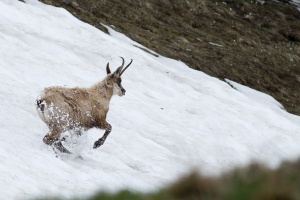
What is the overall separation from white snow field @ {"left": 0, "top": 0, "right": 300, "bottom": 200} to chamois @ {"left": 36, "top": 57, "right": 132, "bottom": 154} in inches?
29.3

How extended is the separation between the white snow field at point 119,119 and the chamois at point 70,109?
0.74 m

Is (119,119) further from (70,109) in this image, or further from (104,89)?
(70,109)

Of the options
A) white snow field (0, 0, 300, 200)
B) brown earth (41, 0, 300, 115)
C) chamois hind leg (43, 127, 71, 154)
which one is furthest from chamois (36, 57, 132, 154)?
brown earth (41, 0, 300, 115)

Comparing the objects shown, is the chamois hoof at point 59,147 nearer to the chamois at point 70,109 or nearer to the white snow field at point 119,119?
the chamois at point 70,109

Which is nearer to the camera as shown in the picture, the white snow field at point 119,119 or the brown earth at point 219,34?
the white snow field at point 119,119

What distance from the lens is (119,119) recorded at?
75.9ft

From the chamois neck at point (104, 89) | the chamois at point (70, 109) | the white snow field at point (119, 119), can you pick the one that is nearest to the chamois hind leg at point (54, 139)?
the chamois at point (70, 109)

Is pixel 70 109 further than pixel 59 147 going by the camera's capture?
No

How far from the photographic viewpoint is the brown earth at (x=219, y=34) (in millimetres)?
41188

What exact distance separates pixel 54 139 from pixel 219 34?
127 feet

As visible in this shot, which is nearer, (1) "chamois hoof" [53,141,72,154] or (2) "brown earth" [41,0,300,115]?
(1) "chamois hoof" [53,141,72,154]

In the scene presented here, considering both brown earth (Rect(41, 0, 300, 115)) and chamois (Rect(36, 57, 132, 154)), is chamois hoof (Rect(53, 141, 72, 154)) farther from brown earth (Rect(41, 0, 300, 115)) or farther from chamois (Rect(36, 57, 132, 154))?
brown earth (Rect(41, 0, 300, 115))

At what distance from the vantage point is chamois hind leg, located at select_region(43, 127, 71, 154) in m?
15.0

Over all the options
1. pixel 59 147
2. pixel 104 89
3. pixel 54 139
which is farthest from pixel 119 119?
pixel 54 139
